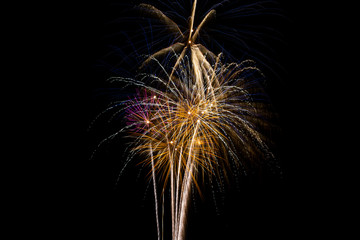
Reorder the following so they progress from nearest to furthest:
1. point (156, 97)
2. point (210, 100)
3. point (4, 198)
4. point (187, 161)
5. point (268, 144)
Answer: point (210, 100) → point (156, 97) → point (187, 161) → point (4, 198) → point (268, 144)

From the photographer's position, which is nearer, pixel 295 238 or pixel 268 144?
pixel 268 144

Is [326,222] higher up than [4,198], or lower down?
lower down

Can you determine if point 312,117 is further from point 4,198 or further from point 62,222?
Answer: point 4,198

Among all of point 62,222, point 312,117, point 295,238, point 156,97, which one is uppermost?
point 312,117

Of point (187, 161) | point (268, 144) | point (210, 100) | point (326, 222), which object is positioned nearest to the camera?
point (210, 100)

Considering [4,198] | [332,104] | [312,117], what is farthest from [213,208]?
[4,198]

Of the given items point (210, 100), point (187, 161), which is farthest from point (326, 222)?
point (210, 100)

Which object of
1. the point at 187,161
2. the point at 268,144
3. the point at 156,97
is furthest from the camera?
the point at 268,144

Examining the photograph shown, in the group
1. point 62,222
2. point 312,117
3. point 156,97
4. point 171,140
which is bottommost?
point 62,222

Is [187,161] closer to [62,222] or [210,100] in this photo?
[210,100]
